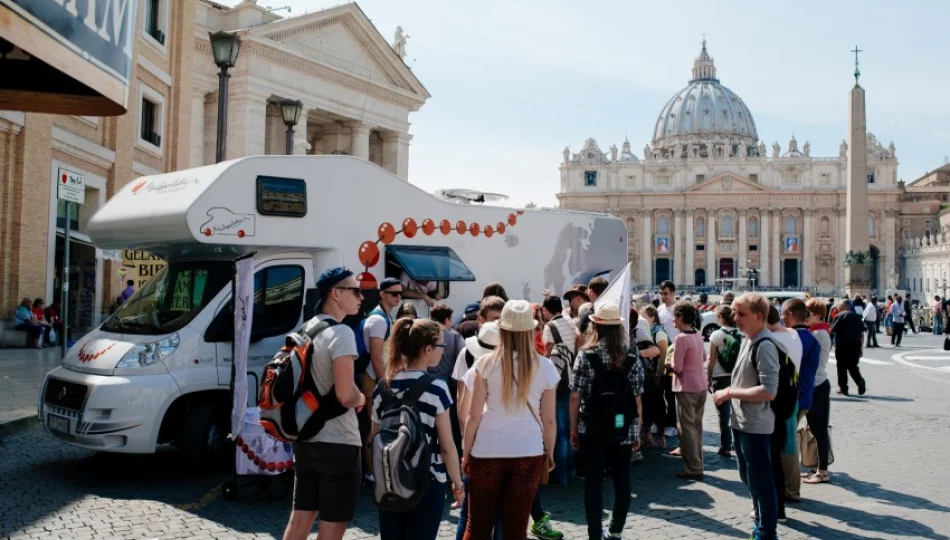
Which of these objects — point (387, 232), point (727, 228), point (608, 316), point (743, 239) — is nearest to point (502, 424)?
point (608, 316)

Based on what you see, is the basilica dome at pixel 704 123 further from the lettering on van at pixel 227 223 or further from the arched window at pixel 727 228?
the lettering on van at pixel 227 223

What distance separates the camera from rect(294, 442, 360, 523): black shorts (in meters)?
4.48

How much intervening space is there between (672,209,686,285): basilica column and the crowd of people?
344 feet

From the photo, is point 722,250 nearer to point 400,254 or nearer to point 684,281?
point 684,281

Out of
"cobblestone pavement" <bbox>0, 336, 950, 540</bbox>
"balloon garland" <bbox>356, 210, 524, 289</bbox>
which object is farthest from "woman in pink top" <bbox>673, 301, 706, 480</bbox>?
"balloon garland" <bbox>356, 210, 524, 289</bbox>

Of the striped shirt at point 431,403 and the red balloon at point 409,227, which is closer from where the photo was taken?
the striped shirt at point 431,403

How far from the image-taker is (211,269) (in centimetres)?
795

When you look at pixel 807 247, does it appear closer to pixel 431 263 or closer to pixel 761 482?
pixel 431 263

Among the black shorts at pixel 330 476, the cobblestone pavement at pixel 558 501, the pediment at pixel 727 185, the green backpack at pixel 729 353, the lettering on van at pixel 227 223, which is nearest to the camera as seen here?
the black shorts at pixel 330 476

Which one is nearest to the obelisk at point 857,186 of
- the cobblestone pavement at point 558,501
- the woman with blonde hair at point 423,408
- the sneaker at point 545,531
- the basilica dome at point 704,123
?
the cobblestone pavement at point 558,501

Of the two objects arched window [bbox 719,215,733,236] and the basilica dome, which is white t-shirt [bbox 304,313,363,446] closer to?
arched window [bbox 719,215,733,236]

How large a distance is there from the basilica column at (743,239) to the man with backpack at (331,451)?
110917 mm

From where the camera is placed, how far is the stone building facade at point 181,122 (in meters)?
17.3

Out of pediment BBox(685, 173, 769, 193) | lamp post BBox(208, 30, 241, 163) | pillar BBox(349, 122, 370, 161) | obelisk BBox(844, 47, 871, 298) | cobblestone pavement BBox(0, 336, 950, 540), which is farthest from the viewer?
pediment BBox(685, 173, 769, 193)
